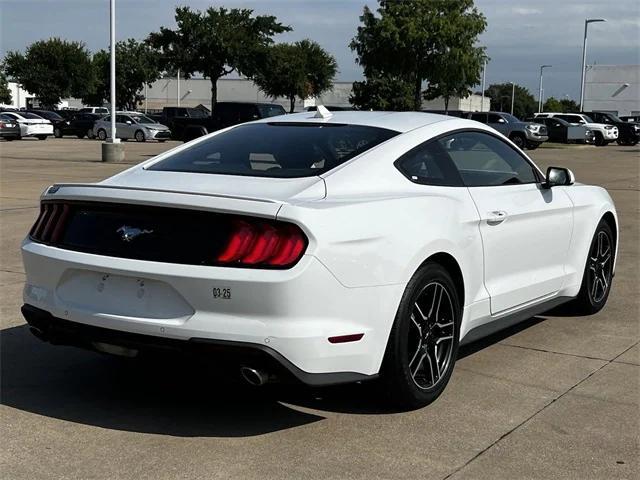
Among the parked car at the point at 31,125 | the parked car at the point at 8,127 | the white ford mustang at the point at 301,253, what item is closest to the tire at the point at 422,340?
the white ford mustang at the point at 301,253

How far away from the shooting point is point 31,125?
3975 cm

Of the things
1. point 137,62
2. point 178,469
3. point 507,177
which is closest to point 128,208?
point 178,469

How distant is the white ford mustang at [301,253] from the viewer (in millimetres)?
3699

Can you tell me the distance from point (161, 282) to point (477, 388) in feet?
6.35

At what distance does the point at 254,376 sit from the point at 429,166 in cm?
169

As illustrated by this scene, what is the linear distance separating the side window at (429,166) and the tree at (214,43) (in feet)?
174

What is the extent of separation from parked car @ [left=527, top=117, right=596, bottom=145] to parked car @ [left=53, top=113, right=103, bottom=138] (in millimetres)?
22998

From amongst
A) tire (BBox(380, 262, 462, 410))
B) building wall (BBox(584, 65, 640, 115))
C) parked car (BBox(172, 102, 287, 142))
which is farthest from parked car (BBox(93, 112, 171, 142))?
building wall (BBox(584, 65, 640, 115))

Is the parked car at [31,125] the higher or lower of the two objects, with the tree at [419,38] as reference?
lower

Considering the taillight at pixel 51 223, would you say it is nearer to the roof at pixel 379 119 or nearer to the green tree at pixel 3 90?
the roof at pixel 379 119

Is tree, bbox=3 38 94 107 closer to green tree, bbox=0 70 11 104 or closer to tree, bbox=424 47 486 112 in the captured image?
green tree, bbox=0 70 11 104

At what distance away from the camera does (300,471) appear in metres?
3.60

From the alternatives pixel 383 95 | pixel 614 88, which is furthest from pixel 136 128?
pixel 614 88

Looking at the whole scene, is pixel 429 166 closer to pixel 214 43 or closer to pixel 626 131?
pixel 626 131
